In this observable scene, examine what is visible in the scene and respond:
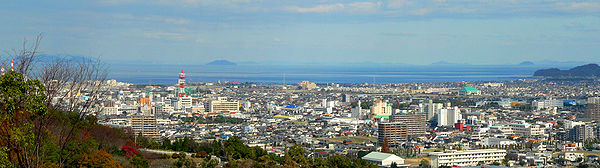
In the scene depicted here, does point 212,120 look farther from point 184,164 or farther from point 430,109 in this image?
point 184,164

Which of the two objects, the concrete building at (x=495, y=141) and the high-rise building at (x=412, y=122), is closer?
the concrete building at (x=495, y=141)

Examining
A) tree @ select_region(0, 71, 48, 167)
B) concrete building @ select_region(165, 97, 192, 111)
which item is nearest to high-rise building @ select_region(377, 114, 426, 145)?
concrete building @ select_region(165, 97, 192, 111)

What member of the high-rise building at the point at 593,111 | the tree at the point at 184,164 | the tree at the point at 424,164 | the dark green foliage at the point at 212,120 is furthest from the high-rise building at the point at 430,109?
the tree at the point at 184,164

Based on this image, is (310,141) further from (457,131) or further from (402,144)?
(457,131)

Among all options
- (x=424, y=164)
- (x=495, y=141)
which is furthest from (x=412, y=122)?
(x=424, y=164)

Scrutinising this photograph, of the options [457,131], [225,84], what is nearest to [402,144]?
[457,131]

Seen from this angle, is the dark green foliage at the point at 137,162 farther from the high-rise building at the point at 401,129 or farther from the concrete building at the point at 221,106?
the concrete building at the point at 221,106
